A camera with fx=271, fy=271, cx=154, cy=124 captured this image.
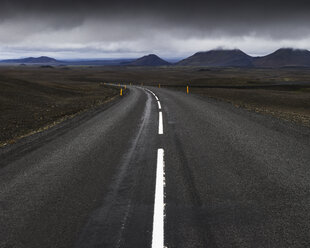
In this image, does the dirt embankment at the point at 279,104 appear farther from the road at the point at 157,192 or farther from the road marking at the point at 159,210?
the road marking at the point at 159,210

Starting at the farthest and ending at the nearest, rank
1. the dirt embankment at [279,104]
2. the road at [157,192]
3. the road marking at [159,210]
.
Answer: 1. the dirt embankment at [279,104]
2. the road at [157,192]
3. the road marking at [159,210]

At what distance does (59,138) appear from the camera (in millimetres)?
9195

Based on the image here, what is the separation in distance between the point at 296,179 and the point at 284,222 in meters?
1.80

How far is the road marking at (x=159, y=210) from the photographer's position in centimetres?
334

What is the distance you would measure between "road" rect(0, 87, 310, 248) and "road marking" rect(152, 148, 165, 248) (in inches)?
0.5

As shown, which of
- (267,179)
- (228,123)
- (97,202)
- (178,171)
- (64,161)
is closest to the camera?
(97,202)

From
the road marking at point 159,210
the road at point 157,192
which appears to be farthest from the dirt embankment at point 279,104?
the road marking at point 159,210

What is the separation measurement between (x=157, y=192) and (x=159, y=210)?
647mm

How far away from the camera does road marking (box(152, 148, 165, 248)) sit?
334 centimetres

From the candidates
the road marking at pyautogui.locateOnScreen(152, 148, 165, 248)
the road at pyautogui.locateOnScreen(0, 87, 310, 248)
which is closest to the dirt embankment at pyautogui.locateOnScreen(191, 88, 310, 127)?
the road at pyautogui.locateOnScreen(0, 87, 310, 248)

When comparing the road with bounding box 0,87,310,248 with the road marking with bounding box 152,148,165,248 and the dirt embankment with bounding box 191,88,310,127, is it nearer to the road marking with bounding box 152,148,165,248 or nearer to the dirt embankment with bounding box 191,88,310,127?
the road marking with bounding box 152,148,165,248

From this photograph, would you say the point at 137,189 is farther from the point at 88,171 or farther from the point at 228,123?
the point at 228,123

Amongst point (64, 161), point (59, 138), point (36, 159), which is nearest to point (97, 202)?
point (64, 161)

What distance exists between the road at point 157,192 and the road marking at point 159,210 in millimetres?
13
